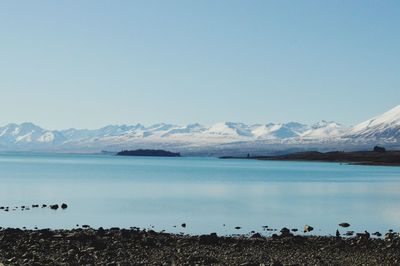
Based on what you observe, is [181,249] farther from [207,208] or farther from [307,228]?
[207,208]

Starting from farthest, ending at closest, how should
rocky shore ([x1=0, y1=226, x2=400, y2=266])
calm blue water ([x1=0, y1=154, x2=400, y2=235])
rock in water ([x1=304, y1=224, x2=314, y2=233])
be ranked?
calm blue water ([x1=0, y1=154, x2=400, y2=235]) < rock in water ([x1=304, y1=224, x2=314, y2=233]) < rocky shore ([x1=0, y1=226, x2=400, y2=266])

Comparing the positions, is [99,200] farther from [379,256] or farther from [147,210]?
[379,256]

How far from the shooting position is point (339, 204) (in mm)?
57312

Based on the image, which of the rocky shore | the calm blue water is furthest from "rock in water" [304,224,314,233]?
the rocky shore

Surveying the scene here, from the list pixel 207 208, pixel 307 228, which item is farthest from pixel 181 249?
pixel 207 208

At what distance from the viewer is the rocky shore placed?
25359mm

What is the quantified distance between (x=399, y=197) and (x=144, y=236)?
39.5 meters

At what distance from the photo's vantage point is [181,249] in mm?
28328

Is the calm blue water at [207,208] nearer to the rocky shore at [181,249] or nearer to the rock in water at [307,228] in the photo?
the rock in water at [307,228]

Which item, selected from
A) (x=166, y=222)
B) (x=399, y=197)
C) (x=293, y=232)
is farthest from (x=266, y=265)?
(x=399, y=197)

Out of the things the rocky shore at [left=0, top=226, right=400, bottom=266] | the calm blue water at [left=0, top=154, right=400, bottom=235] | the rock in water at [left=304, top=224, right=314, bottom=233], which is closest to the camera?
the rocky shore at [left=0, top=226, right=400, bottom=266]

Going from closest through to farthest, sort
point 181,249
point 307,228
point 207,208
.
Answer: point 181,249
point 307,228
point 207,208

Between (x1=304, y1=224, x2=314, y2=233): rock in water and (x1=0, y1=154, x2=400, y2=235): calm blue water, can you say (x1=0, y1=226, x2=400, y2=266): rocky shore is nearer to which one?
(x1=304, y1=224, x2=314, y2=233): rock in water

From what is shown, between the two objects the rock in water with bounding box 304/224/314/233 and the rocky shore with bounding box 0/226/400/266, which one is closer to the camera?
the rocky shore with bounding box 0/226/400/266
